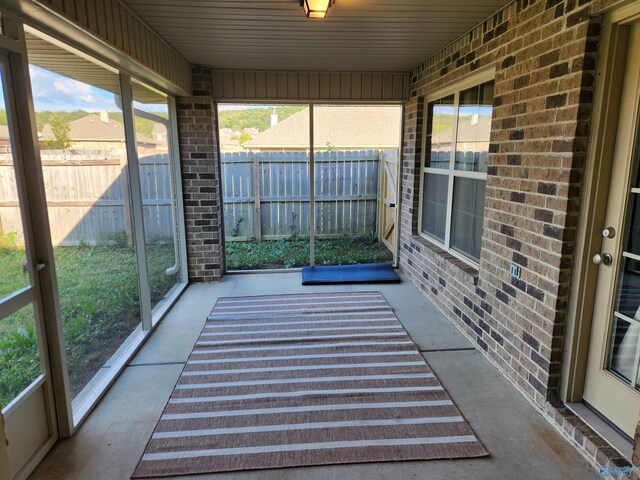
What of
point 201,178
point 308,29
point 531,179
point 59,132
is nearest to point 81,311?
point 59,132

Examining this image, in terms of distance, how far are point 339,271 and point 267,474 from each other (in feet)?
11.5

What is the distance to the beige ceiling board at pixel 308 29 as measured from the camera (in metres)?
2.76

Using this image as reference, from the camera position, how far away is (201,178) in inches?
188

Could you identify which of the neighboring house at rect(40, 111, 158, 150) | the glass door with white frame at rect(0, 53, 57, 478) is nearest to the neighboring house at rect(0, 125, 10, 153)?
the glass door with white frame at rect(0, 53, 57, 478)

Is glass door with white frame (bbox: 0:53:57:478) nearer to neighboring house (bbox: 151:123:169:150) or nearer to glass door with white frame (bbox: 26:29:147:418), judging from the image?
glass door with white frame (bbox: 26:29:147:418)

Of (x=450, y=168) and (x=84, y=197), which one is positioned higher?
(x=450, y=168)

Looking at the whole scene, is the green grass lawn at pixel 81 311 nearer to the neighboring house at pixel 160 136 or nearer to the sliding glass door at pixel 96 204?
the sliding glass door at pixel 96 204

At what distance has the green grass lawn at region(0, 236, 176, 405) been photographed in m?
1.88

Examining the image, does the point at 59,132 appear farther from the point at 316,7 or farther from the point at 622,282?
the point at 622,282

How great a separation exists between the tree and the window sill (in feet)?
10.3

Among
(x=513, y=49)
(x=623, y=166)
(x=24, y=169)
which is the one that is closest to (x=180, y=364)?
(x=24, y=169)

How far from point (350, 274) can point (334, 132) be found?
3.94 meters

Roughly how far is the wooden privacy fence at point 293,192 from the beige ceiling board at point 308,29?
258cm

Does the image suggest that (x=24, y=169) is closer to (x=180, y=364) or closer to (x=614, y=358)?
(x=180, y=364)
